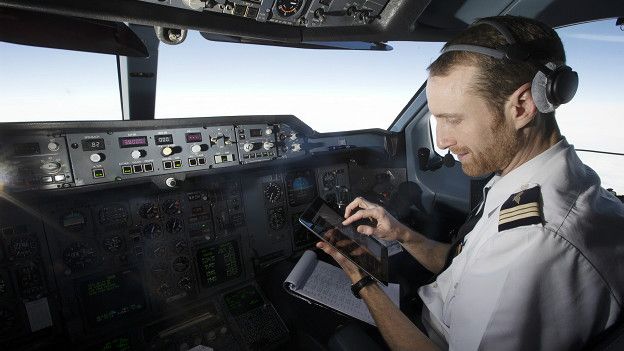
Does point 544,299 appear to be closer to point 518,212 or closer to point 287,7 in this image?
point 518,212

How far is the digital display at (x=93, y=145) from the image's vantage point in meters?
1.72

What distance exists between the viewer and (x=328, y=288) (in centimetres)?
168

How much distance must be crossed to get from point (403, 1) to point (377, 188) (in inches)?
75.1

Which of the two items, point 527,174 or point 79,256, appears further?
point 79,256

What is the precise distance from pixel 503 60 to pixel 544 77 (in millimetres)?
127

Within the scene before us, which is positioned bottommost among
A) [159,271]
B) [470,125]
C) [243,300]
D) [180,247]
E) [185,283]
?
[243,300]

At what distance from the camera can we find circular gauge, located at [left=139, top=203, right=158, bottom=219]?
6.47ft

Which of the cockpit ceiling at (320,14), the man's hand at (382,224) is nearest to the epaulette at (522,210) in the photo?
the man's hand at (382,224)

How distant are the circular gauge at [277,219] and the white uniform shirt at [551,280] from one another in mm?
1718

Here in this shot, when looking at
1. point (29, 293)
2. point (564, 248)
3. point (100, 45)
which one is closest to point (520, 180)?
point (564, 248)

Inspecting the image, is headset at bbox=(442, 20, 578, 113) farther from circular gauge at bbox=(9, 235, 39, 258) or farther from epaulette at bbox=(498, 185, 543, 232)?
circular gauge at bbox=(9, 235, 39, 258)

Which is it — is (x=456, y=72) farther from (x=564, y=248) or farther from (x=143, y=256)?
(x=143, y=256)

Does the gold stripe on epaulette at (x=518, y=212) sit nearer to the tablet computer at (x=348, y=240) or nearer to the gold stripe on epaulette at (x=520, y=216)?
the gold stripe on epaulette at (x=520, y=216)

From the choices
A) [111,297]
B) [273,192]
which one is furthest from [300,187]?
[111,297]
